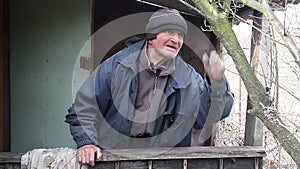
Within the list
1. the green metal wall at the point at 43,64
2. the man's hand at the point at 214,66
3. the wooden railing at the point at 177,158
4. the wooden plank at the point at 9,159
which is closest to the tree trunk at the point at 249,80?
the man's hand at the point at 214,66

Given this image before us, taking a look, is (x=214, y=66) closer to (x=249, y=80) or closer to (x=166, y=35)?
(x=166, y=35)

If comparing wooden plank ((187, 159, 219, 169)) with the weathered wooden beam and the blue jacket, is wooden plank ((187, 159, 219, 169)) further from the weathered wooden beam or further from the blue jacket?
the blue jacket

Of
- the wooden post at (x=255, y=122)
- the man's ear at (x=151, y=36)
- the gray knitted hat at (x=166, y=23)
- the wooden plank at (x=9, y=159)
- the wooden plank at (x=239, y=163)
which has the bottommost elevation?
the wooden plank at (x=239, y=163)

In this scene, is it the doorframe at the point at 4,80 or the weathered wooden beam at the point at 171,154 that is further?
the doorframe at the point at 4,80

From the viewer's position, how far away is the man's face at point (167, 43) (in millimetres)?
2805

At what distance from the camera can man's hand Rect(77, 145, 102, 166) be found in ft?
8.71

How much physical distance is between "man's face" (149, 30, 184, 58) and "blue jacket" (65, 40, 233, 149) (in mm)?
151

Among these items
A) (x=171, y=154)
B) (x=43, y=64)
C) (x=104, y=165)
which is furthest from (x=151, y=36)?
(x=43, y=64)

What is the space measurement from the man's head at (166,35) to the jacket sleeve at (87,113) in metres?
0.37

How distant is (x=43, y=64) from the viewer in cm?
423

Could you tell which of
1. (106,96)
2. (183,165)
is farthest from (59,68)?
(183,165)

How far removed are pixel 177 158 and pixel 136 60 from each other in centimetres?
66

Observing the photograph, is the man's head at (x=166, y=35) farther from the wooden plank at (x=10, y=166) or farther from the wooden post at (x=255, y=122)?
the wooden plank at (x=10, y=166)

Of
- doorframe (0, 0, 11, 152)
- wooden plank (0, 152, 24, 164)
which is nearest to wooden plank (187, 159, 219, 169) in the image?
wooden plank (0, 152, 24, 164)
